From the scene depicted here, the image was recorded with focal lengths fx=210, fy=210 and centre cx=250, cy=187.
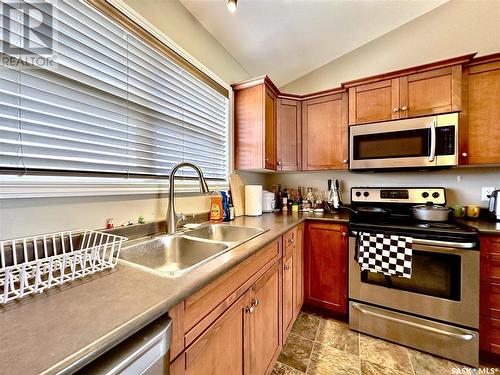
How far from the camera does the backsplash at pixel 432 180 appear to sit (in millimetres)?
1989

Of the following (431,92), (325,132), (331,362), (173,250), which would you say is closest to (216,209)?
(173,250)

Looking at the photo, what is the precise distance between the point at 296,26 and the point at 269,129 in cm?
95

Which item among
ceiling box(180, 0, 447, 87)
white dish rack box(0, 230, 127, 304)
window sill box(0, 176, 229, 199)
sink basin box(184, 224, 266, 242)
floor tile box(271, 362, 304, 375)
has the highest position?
ceiling box(180, 0, 447, 87)

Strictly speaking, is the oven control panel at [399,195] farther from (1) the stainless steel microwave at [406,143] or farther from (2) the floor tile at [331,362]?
(2) the floor tile at [331,362]

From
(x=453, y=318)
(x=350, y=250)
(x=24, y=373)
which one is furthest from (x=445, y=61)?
(x=24, y=373)

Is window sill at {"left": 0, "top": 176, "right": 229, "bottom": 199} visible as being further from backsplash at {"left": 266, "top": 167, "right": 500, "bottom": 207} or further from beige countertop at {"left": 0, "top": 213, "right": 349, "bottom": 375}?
backsplash at {"left": 266, "top": 167, "right": 500, "bottom": 207}

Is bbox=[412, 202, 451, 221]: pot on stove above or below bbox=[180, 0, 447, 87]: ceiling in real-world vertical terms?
below

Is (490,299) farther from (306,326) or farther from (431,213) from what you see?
(306,326)

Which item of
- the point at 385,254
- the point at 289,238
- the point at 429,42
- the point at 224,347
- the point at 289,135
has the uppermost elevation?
the point at 429,42

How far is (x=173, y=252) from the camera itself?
4.17ft

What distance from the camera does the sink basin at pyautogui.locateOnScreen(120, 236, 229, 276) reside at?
1.13 meters

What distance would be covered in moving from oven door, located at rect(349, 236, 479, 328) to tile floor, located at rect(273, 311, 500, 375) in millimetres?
293

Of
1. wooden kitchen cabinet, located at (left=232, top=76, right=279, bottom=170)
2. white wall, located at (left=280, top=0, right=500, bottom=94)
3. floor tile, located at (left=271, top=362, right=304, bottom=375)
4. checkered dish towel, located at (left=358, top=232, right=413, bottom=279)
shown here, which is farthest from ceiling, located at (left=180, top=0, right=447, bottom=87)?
floor tile, located at (left=271, top=362, right=304, bottom=375)

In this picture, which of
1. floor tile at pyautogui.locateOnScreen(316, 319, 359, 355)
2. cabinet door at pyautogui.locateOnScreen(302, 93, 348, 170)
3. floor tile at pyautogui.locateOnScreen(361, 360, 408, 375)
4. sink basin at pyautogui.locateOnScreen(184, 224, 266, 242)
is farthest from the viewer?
cabinet door at pyautogui.locateOnScreen(302, 93, 348, 170)
